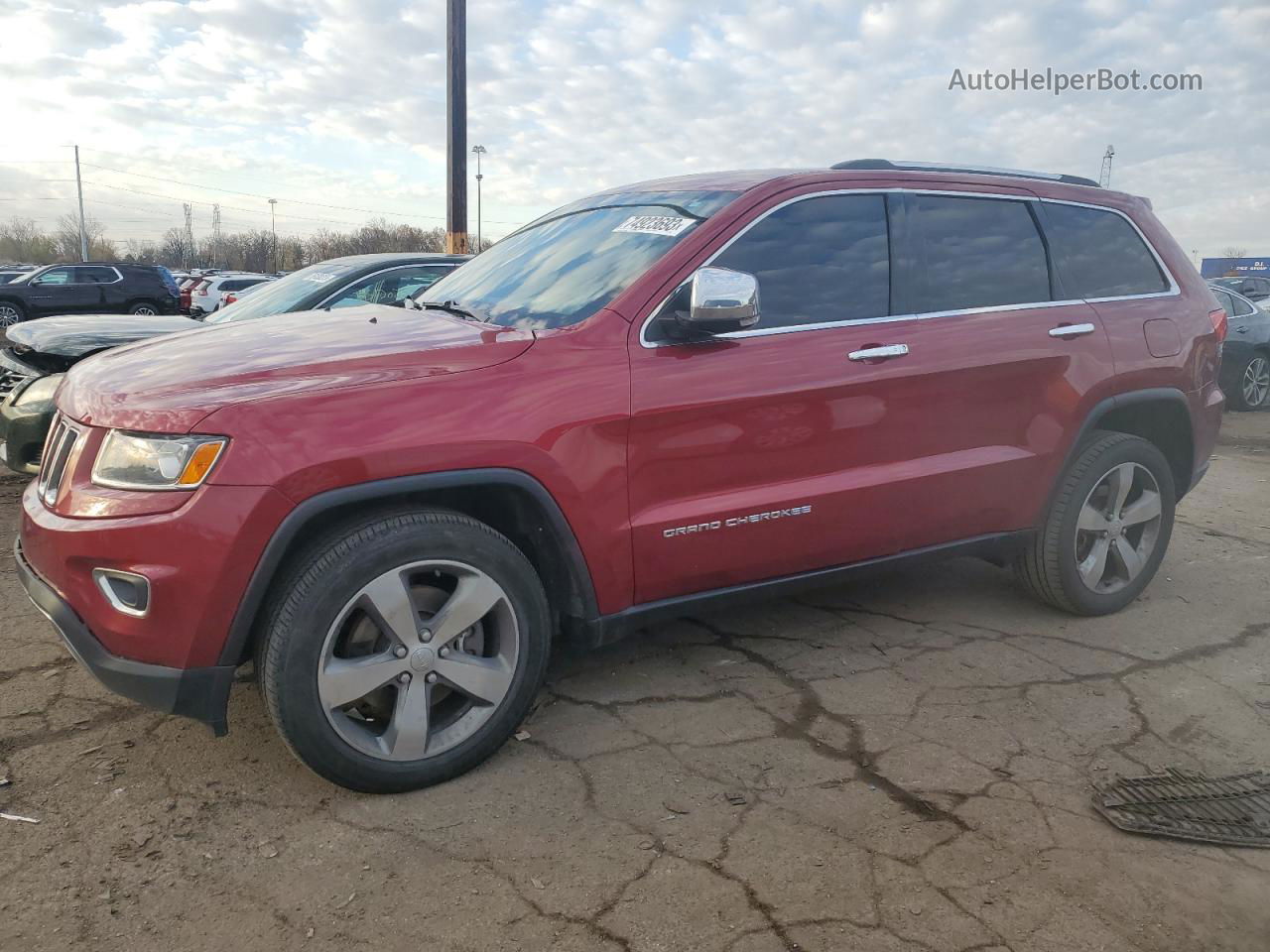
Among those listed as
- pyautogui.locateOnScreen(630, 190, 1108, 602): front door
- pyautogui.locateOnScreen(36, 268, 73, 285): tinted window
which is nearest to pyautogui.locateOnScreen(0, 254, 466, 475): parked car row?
pyautogui.locateOnScreen(630, 190, 1108, 602): front door

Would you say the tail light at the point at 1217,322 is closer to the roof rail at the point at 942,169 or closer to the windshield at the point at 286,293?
the roof rail at the point at 942,169

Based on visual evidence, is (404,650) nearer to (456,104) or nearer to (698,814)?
(698,814)

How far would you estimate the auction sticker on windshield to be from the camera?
3320 mm

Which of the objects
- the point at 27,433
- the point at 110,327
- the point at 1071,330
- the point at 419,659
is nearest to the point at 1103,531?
the point at 1071,330

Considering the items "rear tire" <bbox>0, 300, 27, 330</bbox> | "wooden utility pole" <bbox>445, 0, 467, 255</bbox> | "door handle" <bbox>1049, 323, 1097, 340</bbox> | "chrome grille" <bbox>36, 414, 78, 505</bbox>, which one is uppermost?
"wooden utility pole" <bbox>445, 0, 467, 255</bbox>

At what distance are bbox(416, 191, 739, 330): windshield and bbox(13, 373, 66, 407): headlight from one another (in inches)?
66.0

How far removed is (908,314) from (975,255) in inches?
19.4

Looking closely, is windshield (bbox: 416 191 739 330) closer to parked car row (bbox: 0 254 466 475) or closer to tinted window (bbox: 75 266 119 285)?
parked car row (bbox: 0 254 466 475)

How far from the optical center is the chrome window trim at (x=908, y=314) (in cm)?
312

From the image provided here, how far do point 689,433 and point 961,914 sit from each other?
5.05 feet

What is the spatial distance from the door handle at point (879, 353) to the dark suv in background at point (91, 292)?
20.7 metres

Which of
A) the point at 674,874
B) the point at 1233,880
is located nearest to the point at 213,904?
the point at 674,874

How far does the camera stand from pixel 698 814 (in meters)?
2.73

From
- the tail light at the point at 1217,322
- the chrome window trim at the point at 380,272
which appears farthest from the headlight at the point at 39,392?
the tail light at the point at 1217,322
